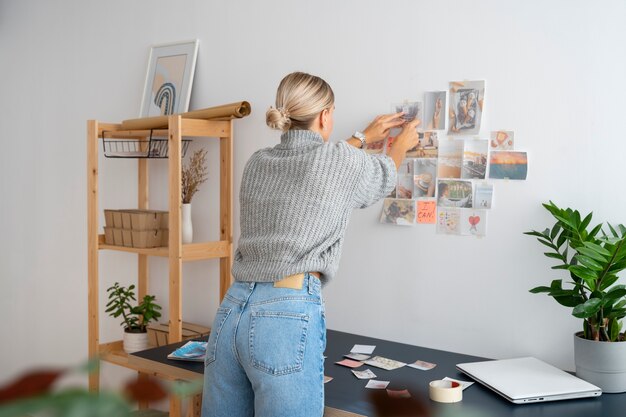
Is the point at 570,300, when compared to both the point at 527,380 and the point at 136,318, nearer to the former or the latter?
the point at 527,380

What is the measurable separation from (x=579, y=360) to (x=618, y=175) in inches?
21.5

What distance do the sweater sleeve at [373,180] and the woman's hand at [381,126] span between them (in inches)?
17.2

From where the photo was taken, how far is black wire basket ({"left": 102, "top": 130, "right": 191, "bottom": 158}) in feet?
10.6

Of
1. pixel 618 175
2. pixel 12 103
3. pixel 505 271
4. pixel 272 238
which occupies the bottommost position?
pixel 505 271

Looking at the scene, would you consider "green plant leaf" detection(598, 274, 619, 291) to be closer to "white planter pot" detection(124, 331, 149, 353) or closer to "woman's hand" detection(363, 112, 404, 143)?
"woman's hand" detection(363, 112, 404, 143)

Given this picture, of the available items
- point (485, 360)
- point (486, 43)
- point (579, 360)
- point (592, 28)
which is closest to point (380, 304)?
point (485, 360)

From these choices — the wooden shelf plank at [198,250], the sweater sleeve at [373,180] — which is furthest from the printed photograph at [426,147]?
the wooden shelf plank at [198,250]

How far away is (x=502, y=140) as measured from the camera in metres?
2.34

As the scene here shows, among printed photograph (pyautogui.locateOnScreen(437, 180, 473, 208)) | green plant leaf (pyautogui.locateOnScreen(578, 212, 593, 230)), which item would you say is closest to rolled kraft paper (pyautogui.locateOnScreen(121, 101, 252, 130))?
printed photograph (pyautogui.locateOnScreen(437, 180, 473, 208))

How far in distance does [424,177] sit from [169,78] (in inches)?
53.0

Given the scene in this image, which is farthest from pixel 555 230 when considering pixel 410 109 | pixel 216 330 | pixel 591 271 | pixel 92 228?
pixel 92 228

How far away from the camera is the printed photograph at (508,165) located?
2.30 metres

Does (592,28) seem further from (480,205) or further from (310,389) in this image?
(310,389)

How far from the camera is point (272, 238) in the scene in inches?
74.1
